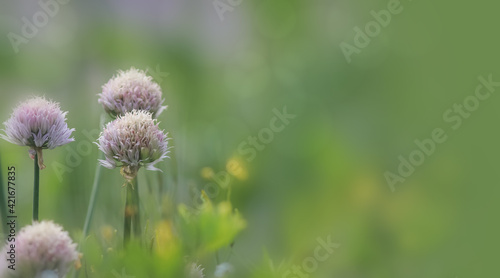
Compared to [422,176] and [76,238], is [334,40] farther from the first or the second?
[76,238]

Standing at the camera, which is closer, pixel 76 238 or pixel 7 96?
pixel 76 238

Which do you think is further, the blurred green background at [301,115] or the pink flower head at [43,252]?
the blurred green background at [301,115]

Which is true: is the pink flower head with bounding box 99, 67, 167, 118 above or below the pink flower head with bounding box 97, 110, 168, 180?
above

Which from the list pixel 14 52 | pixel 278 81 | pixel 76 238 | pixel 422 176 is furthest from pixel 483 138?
pixel 14 52

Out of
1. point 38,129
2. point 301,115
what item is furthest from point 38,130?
point 301,115

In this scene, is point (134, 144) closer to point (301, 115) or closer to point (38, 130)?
point (38, 130)

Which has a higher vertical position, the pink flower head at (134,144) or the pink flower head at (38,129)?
the pink flower head at (38,129)
